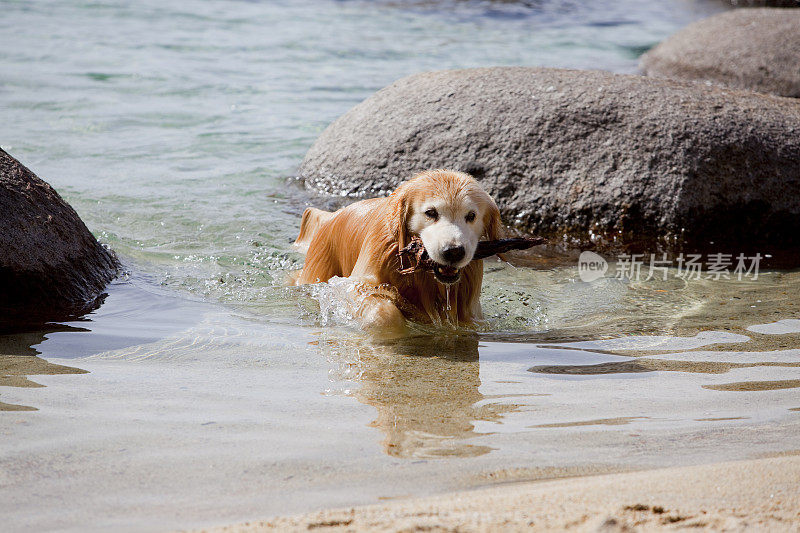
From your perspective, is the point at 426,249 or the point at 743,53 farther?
the point at 743,53

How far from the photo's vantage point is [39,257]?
207 inches

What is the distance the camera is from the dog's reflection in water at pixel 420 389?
3.31 m

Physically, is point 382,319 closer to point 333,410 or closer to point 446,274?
point 446,274

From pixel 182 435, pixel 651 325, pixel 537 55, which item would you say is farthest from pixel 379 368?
pixel 537 55

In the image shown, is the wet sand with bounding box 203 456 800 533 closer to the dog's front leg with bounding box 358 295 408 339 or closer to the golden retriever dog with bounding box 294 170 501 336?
the golden retriever dog with bounding box 294 170 501 336

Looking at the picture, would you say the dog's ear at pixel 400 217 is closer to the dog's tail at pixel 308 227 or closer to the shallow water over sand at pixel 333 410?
the shallow water over sand at pixel 333 410

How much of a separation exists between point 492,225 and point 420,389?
1.46m

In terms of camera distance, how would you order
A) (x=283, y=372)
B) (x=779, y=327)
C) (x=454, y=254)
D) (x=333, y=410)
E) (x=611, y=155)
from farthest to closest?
(x=611, y=155) < (x=779, y=327) < (x=454, y=254) < (x=283, y=372) < (x=333, y=410)

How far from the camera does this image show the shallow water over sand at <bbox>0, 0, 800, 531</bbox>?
2945 mm

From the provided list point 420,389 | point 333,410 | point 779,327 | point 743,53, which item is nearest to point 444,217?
point 420,389

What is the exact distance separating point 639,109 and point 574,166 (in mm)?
793

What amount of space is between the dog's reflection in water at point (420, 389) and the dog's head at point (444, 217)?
451 mm

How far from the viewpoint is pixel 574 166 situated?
287 inches

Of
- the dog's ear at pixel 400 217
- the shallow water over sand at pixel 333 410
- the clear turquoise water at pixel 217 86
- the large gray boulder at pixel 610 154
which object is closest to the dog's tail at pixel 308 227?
the clear turquoise water at pixel 217 86
